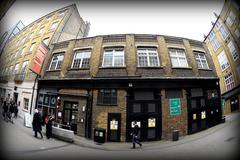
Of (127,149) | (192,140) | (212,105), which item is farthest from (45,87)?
(212,105)

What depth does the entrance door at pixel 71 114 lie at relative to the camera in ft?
4.52

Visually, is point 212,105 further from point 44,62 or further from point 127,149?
point 44,62

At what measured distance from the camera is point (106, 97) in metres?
1.41

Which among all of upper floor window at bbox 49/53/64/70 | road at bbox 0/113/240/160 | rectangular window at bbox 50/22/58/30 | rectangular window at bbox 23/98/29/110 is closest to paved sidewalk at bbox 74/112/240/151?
road at bbox 0/113/240/160

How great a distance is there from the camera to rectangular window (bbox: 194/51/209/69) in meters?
1.60

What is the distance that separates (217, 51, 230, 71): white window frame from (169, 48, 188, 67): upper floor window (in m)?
0.43

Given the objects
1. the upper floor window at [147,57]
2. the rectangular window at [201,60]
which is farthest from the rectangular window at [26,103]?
the rectangular window at [201,60]

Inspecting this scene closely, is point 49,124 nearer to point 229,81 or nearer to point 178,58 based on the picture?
point 178,58

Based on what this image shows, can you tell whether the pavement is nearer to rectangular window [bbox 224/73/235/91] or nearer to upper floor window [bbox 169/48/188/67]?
rectangular window [bbox 224/73/235/91]

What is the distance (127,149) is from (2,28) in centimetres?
188

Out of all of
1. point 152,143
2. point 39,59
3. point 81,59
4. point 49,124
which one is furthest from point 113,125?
point 39,59

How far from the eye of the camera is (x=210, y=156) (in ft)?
5.13

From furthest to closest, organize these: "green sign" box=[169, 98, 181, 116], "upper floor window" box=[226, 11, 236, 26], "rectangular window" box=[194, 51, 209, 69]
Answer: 1. "upper floor window" box=[226, 11, 236, 26]
2. "rectangular window" box=[194, 51, 209, 69]
3. "green sign" box=[169, 98, 181, 116]

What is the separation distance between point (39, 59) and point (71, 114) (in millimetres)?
646
